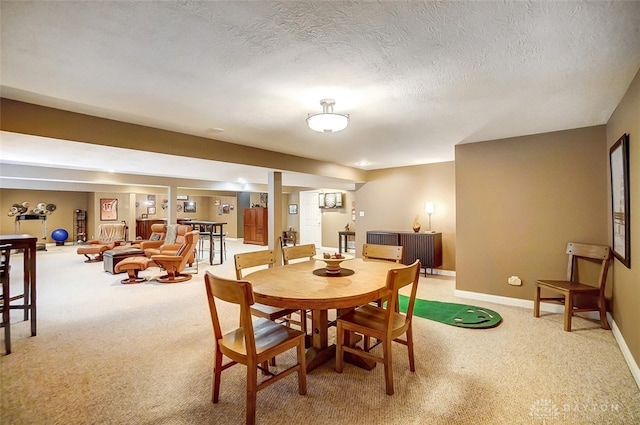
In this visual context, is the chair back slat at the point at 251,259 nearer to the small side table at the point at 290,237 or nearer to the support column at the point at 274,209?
the support column at the point at 274,209

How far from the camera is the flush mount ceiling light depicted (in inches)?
97.1

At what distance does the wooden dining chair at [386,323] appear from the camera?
2.03 m

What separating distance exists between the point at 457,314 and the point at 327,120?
2783 mm

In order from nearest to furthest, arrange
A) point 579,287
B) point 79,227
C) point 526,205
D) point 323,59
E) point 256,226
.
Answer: point 323,59 → point 579,287 → point 526,205 → point 256,226 → point 79,227

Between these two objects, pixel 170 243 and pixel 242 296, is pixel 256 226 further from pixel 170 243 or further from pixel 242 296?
pixel 242 296

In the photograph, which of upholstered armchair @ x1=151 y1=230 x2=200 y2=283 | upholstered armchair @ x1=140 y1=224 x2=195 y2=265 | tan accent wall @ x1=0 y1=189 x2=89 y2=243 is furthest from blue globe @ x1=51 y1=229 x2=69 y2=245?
upholstered armchair @ x1=151 y1=230 x2=200 y2=283

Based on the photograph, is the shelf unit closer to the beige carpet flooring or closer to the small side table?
the small side table

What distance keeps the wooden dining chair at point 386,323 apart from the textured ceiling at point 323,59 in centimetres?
140

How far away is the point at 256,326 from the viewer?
7.23 feet

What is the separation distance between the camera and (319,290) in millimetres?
2111

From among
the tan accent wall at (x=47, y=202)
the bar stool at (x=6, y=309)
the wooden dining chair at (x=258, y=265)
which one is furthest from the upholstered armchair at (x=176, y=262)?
the tan accent wall at (x=47, y=202)

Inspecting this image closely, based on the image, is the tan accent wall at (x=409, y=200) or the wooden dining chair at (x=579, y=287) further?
the tan accent wall at (x=409, y=200)

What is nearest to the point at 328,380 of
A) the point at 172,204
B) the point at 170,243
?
the point at 170,243

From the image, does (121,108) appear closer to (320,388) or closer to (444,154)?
(320,388)
